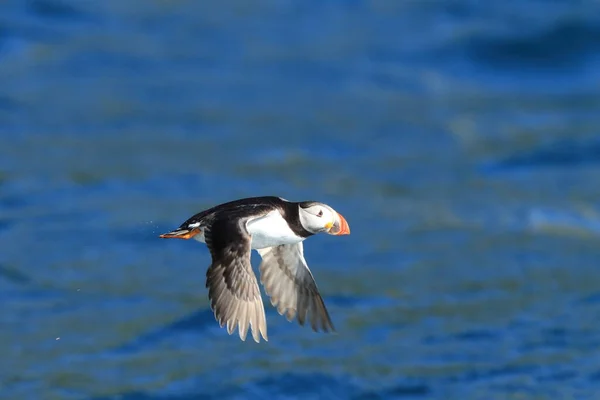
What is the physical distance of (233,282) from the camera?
754 centimetres

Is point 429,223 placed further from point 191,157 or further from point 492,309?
point 191,157

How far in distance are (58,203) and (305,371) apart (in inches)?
161

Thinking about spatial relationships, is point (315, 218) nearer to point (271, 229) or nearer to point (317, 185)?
point (271, 229)

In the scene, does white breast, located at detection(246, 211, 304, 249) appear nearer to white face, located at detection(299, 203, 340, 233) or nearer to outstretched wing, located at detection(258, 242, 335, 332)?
white face, located at detection(299, 203, 340, 233)

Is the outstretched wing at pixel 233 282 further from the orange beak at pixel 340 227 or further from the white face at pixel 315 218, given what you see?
the orange beak at pixel 340 227

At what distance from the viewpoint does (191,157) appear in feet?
51.2

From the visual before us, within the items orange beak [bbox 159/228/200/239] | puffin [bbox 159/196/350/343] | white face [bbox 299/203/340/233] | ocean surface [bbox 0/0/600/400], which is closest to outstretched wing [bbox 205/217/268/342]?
puffin [bbox 159/196/350/343]

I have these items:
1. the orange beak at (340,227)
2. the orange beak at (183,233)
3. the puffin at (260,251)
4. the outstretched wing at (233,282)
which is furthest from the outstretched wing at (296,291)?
the outstretched wing at (233,282)

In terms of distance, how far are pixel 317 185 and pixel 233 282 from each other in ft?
24.8

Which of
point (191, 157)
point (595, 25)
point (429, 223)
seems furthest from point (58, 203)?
point (595, 25)

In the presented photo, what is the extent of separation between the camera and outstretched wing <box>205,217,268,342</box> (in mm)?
7520

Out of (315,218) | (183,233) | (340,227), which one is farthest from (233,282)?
(340,227)

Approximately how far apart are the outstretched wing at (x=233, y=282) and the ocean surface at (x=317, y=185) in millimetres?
3950

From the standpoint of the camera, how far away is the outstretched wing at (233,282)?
7520 mm
